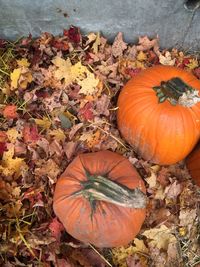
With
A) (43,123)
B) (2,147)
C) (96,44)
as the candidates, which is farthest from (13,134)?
(96,44)

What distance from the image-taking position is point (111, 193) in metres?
2.42

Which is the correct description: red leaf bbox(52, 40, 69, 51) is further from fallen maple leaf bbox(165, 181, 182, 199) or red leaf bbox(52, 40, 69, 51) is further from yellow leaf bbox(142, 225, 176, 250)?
yellow leaf bbox(142, 225, 176, 250)

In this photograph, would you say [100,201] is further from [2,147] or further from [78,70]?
[78,70]

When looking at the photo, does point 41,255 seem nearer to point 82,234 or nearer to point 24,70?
point 82,234

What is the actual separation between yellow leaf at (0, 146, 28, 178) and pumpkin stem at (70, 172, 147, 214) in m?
0.47

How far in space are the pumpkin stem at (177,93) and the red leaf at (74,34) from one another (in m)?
0.80

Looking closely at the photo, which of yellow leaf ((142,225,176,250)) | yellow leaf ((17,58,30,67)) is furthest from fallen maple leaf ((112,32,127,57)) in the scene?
yellow leaf ((142,225,176,250))

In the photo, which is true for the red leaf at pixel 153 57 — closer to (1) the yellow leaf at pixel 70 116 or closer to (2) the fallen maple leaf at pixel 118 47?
(2) the fallen maple leaf at pixel 118 47

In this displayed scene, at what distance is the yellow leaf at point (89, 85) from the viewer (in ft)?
10.0

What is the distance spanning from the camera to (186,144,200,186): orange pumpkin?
113 inches

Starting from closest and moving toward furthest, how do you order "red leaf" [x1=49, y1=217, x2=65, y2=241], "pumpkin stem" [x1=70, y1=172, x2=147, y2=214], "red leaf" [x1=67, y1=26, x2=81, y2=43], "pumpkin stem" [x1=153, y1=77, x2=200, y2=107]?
"pumpkin stem" [x1=70, y1=172, x2=147, y2=214], "pumpkin stem" [x1=153, y1=77, x2=200, y2=107], "red leaf" [x1=49, y1=217, x2=65, y2=241], "red leaf" [x1=67, y1=26, x2=81, y2=43]

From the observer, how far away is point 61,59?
3.07 metres

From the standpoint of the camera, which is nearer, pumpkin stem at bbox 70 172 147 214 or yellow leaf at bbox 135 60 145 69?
pumpkin stem at bbox 70 172 147 214

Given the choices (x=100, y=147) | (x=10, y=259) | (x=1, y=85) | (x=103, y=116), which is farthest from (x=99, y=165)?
(x=1, y=85)
